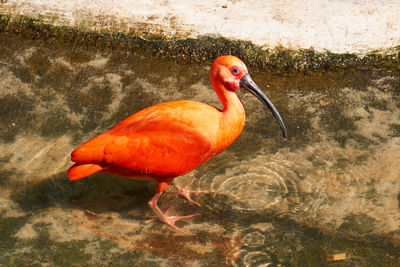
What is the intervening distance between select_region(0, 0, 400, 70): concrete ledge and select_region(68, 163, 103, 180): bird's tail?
76.2 inches

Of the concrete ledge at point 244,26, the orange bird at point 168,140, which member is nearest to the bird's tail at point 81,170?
the orange bird at point 168,140

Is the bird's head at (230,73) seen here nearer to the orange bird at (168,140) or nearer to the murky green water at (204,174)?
the orange bird at (168,140)

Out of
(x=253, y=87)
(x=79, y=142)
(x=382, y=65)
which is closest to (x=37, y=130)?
(x=79, y=142)

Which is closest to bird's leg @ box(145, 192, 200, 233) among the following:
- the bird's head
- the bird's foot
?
the bird's foot

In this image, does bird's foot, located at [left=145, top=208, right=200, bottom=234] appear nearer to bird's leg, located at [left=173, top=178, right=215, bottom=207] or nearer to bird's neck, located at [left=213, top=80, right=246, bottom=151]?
bird's leg, located at [left=173, top=178, right=215, bottom=207]

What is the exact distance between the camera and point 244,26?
17.9ft

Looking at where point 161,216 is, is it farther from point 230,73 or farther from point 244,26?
point 244,26

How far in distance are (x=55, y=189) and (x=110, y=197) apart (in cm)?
43

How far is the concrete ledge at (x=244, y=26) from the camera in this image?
524 cm

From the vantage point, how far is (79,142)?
4609 mm

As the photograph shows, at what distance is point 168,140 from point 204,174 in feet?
2.40

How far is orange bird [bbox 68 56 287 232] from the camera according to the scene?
3.81 meters

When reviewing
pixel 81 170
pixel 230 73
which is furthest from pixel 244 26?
pixel 81 170

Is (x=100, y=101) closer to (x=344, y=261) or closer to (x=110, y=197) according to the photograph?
(x=110, y=197)
